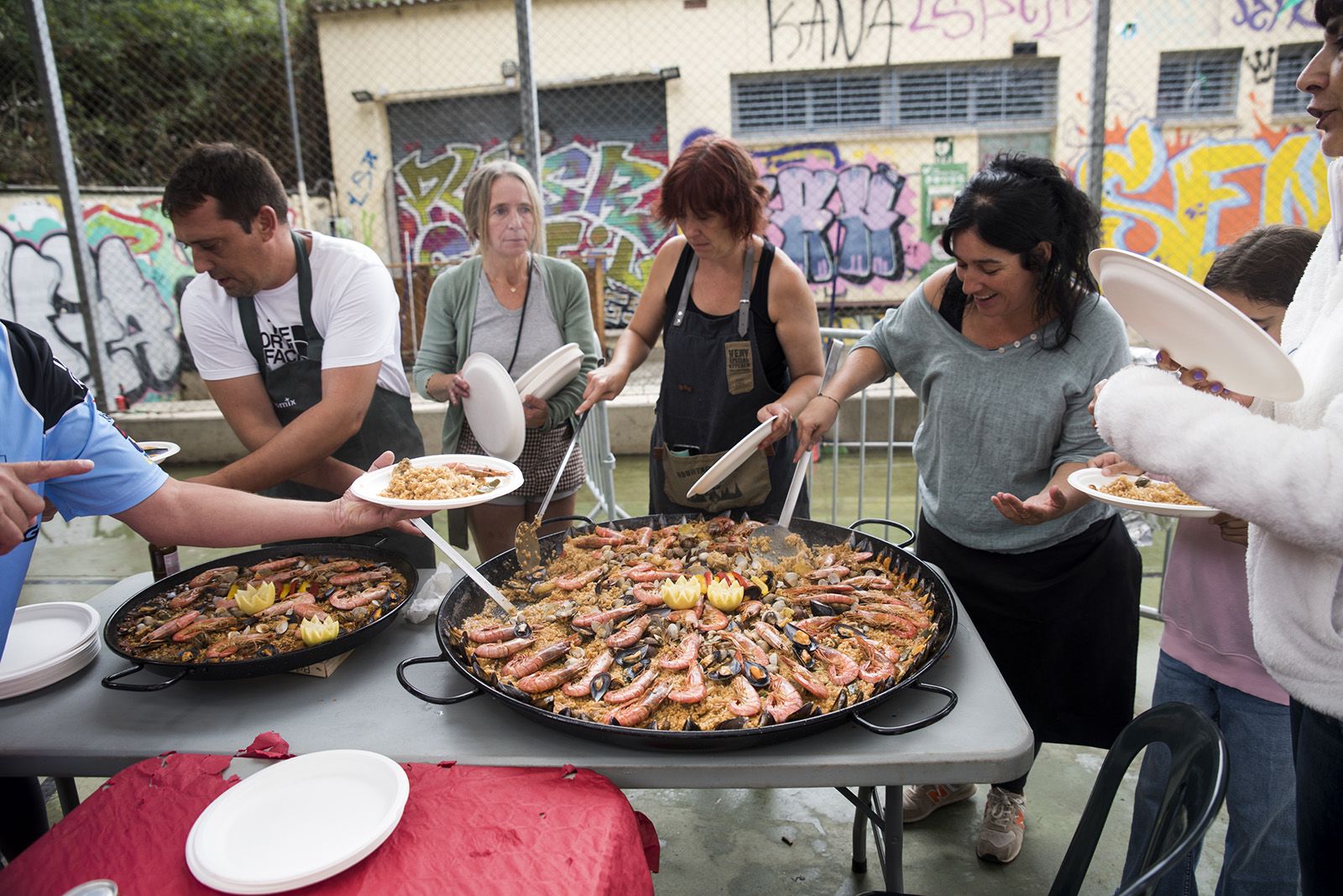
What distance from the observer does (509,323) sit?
3.26 metres

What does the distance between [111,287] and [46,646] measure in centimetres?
924

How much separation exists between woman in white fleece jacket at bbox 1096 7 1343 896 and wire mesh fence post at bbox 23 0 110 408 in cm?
665

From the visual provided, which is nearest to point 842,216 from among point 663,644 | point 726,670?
point 663,644

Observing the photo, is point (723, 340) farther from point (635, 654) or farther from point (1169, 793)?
point (1169, 793)

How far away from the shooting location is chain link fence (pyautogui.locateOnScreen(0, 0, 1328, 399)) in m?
10.5

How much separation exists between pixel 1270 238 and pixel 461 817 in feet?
7.64

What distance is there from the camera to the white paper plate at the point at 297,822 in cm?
120

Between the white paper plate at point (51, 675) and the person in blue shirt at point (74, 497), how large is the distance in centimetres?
13

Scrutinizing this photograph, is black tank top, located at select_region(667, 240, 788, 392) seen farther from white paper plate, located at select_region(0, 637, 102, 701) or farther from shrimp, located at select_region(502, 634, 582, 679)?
white paper plate, located at select_region(0, 637, 102, 701)

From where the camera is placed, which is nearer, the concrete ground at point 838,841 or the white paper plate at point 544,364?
the concrete ground at point 838,841

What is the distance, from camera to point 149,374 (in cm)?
961

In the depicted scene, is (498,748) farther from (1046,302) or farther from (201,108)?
(201,108)

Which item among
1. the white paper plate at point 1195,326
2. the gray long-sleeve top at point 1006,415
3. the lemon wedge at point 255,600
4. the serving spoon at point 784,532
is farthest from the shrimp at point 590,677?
the white paper plate at point 1195,326

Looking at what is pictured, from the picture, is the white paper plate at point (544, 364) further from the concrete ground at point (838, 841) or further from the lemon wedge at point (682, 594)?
the concrete ground at point (838, 841)
